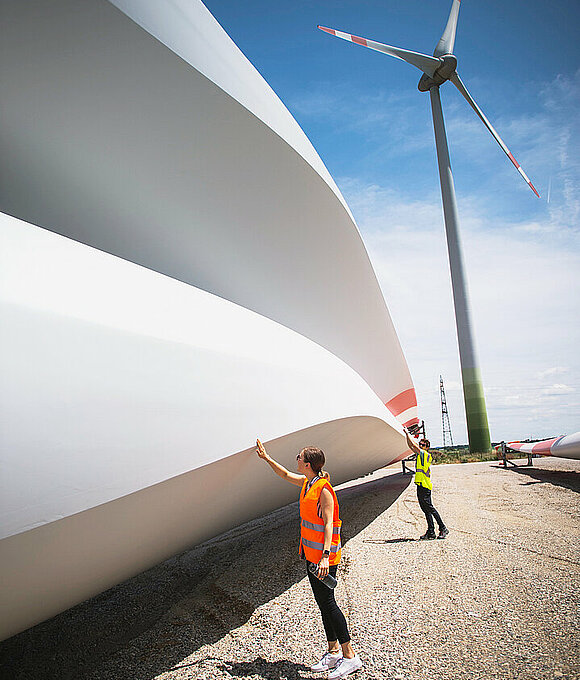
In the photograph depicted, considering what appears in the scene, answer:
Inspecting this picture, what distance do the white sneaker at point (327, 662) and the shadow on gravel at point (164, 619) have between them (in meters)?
0.16

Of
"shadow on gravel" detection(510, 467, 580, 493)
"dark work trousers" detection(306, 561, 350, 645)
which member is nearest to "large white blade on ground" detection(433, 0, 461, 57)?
"shadow on gravel" detection(510, 467, 580, 493)

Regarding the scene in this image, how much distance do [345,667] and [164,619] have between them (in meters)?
1.86

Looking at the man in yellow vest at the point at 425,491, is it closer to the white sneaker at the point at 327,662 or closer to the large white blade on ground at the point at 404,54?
the white sneaker at the point at 327,662

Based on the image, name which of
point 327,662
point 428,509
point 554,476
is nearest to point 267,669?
point 327,662

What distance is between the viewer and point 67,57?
3092 millimetres

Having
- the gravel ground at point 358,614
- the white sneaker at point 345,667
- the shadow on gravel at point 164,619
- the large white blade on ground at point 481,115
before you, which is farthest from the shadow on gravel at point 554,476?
the large white blade on ground at point 481,115

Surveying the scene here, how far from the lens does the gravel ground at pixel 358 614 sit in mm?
3096

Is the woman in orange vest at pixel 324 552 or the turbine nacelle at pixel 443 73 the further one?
the turbine nacelle at pixel 443 73

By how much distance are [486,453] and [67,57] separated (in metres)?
21.6

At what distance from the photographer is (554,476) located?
1122 centimetres

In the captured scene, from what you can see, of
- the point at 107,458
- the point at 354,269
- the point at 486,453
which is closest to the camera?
the point at 107,458

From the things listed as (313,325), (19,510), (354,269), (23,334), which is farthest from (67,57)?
(354,269)

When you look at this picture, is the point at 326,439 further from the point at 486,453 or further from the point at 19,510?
the point at 486,453

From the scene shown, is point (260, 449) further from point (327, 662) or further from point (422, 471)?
point (422, 471)
